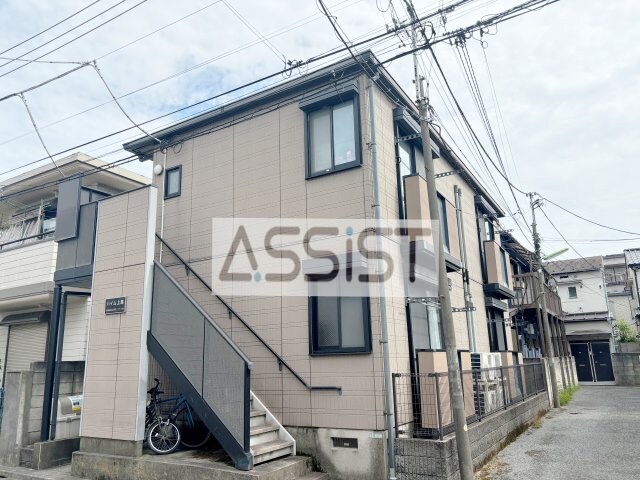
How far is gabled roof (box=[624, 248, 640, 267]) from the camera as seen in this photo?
26984 millimetres

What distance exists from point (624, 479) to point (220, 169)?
8191 mm

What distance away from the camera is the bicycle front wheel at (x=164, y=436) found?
6879 mm

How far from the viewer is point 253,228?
8.14 metres

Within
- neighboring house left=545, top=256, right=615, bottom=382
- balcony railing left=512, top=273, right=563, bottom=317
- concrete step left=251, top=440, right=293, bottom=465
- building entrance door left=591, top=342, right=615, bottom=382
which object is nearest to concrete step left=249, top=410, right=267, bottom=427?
concrete step left=251, top=440, right=293, bottom=465

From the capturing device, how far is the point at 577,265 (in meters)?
30.4

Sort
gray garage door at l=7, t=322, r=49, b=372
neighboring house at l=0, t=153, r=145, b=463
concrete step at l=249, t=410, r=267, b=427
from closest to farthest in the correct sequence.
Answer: concrete step at l=249, t=410, r=267, b=427, neighboring house at l=0, t=153, r=145, b=463, gray garage door at l=7, t=322, r=49, b=372

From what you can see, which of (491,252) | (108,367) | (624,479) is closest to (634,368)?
(491,252)

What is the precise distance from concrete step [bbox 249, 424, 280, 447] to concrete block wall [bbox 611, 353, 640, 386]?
23.3 metres

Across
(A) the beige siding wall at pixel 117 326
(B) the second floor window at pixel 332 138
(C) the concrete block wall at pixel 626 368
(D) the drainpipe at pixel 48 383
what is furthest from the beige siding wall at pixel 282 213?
(C) the concrete block wall at pixel 626 368

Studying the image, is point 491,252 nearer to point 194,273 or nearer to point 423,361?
point 423,361

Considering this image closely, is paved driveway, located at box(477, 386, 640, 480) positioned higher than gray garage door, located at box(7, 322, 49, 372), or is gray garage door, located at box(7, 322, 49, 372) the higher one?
gray garage door, located at box(7, 322, 49, 372)

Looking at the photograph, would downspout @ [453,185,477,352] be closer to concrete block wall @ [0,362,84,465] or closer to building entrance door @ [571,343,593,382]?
concrete block wall @ [0,362,84,465]

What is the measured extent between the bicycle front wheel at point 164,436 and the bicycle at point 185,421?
0.19m

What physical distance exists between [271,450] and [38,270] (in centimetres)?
738
